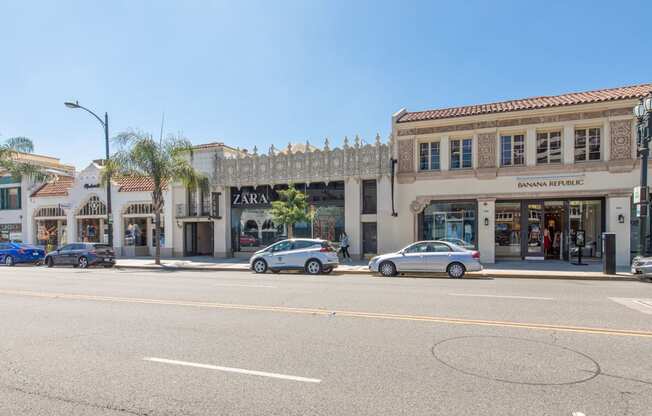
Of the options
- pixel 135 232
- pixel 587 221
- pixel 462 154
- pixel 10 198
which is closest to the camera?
pixel 587 221

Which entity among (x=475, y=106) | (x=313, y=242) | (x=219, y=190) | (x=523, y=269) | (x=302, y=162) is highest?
(x=475, y=106)

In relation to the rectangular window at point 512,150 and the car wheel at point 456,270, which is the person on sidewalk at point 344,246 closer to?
the car wheel at point 456,270

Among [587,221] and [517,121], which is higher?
[517,121]

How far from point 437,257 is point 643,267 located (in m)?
6.67

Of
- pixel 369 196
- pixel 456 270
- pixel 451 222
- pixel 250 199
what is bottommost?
pixel 456 270

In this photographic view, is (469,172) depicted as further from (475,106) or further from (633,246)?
(633,246)

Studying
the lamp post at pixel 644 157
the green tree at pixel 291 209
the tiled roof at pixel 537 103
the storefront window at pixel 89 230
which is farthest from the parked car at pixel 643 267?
the storefront window at pixel 89 230

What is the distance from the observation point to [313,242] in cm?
1712

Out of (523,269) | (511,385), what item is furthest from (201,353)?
(523,269)

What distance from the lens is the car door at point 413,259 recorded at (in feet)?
50.5

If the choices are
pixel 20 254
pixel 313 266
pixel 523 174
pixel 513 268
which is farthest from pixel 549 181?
pixel 20 254

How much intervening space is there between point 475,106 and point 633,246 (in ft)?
32.7

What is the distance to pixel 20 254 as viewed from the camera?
79.9ft

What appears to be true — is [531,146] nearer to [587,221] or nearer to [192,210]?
[587,221]
